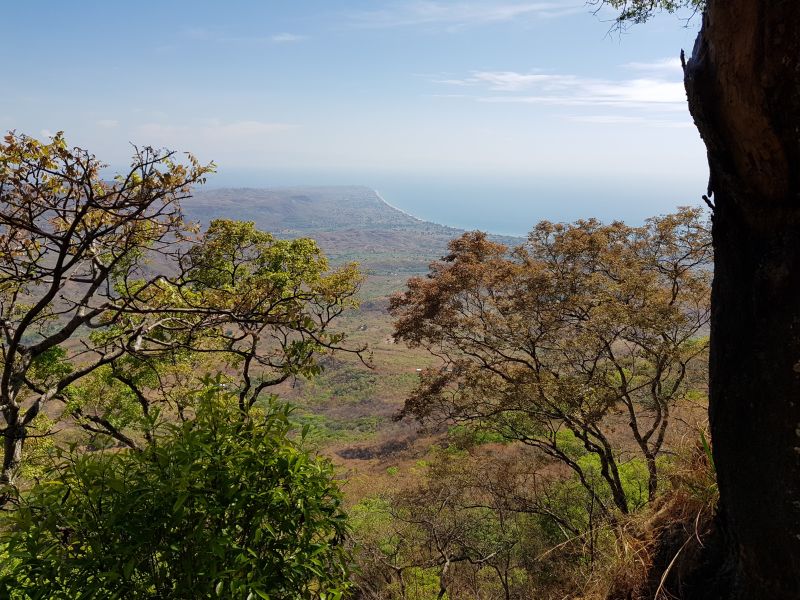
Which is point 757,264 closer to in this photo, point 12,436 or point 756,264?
point 756,264

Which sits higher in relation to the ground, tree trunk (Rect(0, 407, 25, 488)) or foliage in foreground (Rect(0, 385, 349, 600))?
foliage in foreground (Rect(0, 385, 349, 600))

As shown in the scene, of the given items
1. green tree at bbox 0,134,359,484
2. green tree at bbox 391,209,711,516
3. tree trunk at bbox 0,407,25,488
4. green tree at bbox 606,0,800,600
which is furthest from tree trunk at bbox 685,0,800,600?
green tree at bbox 391,209,711,516

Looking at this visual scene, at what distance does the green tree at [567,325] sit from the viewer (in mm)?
8961

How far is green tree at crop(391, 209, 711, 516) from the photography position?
8961 millimetres

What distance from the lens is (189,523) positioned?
69.2 inches

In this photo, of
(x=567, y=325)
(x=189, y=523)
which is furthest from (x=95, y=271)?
(x=567, y=325)

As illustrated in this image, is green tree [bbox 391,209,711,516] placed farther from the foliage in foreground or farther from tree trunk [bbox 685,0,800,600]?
the foliage in foreground

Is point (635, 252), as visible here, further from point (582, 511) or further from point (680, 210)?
point (582, 511)

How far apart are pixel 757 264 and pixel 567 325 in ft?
27.6

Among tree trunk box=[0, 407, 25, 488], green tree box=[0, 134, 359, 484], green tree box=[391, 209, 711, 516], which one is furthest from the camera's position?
green tree box=[391, 209, 711, 516]

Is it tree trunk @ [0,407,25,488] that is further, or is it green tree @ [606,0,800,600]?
tree trunk @ [0,407,25,488]

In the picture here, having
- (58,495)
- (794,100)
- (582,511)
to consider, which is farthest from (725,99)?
(582,511)

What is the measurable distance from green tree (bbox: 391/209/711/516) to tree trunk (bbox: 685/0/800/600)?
661 centimetres

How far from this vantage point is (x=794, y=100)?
185 cm
